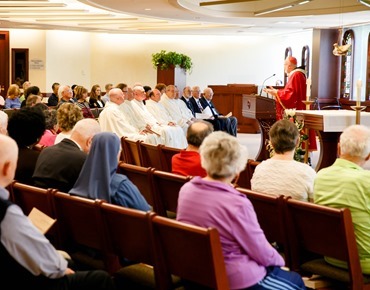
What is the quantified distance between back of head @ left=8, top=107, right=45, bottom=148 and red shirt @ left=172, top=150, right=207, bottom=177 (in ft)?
3.29

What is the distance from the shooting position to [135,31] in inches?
754

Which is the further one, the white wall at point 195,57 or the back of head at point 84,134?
the white wall at point 195,57

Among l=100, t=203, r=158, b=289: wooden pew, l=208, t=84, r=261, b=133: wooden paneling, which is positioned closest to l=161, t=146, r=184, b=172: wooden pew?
l=100, t=203, r=158, b=289: wooden pew

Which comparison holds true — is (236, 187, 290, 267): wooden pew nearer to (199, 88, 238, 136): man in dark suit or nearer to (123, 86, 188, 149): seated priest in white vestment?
(123, 86, 188, 149): seated priest in white vestment

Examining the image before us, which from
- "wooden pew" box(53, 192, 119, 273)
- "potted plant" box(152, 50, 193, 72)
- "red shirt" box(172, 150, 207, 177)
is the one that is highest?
"potted plant" box(152, 50, 193, 72)

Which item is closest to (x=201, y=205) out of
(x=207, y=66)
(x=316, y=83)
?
(x=316, y=83)

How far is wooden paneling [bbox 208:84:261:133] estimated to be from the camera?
16109 mm

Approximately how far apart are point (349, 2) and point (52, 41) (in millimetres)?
9767

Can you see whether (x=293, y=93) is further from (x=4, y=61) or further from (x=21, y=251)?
(x=4, y=61)

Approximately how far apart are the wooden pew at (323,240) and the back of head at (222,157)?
497 mm

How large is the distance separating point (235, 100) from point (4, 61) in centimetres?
722

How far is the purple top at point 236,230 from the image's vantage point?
107 inches

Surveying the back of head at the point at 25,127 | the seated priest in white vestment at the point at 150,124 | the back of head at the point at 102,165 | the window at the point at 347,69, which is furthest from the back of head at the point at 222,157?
the window at the point at 347,69

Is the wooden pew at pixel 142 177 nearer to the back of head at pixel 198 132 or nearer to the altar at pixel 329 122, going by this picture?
the back of head at pixel 198 132
